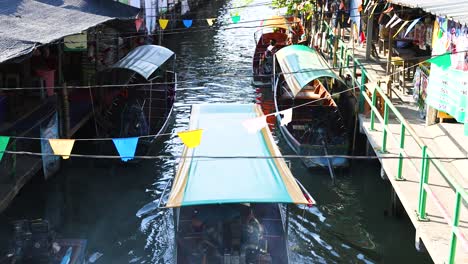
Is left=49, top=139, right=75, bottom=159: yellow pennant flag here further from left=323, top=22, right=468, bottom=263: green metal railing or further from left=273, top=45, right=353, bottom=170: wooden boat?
left=273, top=45, right=353, bottom=170: wooden boat

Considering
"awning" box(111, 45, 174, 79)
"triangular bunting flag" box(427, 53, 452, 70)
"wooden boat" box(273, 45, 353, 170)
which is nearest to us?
"triangular bunting flag" box(427, 53, 452, 70)

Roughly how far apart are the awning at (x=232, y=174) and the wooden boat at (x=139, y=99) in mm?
3969

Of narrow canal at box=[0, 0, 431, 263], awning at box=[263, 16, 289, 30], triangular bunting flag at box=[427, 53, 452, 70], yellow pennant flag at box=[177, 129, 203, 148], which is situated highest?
awning at box=[263, 16, 289, 30]

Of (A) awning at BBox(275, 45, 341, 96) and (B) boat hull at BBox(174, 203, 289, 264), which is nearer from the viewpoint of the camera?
(B) boat hull at BBox(174, 203, 289, 264)

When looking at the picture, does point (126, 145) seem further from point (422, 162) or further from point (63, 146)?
point (422, 162)

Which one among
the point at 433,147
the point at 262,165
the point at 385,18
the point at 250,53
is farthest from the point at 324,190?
the point at 250,53

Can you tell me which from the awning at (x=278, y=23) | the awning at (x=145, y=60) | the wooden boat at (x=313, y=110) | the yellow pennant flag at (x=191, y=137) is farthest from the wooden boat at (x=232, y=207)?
the awning at (x=278, y=23)

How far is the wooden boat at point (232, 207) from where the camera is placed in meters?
9.39

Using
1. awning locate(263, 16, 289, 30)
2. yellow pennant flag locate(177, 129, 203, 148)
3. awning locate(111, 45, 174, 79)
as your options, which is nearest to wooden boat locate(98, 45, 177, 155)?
awning locate(111, 45, 174, 79)

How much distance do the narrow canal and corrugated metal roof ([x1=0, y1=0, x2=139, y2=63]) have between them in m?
3.70

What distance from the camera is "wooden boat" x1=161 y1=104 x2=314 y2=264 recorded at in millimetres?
9391

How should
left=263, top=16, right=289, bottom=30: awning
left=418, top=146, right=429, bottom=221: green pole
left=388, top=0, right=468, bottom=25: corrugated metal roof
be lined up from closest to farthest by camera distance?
left=418, top=146, right=429, bottom=221: green pole → left=388, top=0, right=468, bottom=25: corrugated metal roof → left=263, top=16, right=289, bottom=30: awning

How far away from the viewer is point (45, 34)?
537 inches

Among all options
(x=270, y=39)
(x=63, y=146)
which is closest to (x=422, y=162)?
(x=63, y=146)
